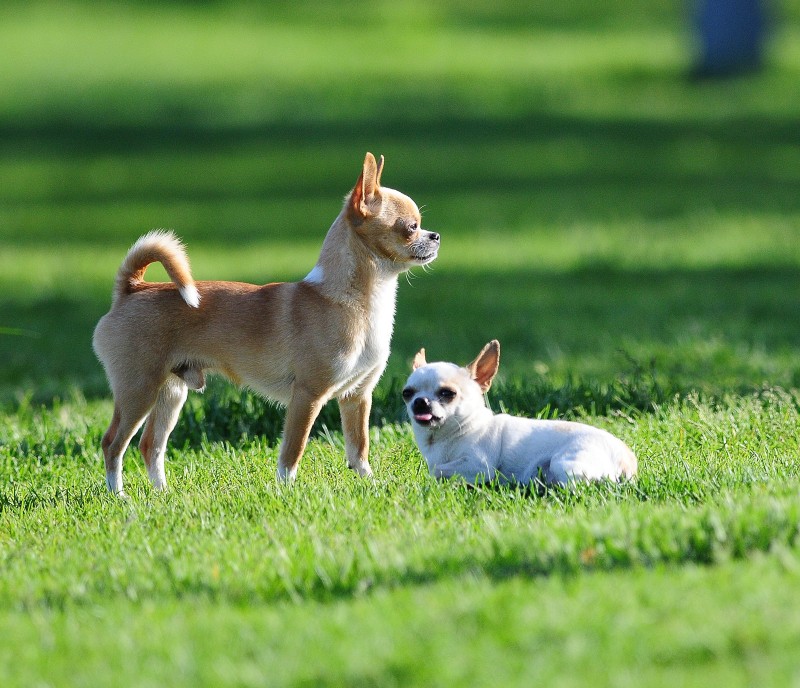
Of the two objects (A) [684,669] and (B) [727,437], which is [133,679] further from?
(B) [727,437]

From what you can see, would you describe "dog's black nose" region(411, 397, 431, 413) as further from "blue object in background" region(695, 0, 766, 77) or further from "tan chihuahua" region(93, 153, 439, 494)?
"blue object in background" region(695, 0, 766, 77)

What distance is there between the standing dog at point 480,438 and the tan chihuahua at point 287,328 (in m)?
0.35

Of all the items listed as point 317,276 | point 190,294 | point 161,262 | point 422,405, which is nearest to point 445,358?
point 317,276

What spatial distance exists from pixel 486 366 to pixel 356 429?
2.16ft

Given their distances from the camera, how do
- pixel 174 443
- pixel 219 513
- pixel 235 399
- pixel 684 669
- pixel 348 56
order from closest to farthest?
1. pixel 684 669
2. pixel 219 513
3. pixel 174 443
4. pixel 235 399
5. pixel 348 56

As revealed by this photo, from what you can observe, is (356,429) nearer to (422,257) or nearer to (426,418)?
(426,418)

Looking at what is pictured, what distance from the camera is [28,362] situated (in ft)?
33.0

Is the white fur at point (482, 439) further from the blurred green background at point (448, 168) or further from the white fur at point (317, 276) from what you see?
the blurred green background at point (448, 168)

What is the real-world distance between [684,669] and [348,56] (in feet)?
98.8

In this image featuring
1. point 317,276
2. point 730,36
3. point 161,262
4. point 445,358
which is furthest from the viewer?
point 730,36

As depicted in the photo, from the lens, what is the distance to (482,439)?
5.36 meters

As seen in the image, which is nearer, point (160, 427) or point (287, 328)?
point (287, 328)

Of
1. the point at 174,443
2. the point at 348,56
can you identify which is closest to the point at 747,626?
the point at 174,443

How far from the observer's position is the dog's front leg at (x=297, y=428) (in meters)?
5.48
